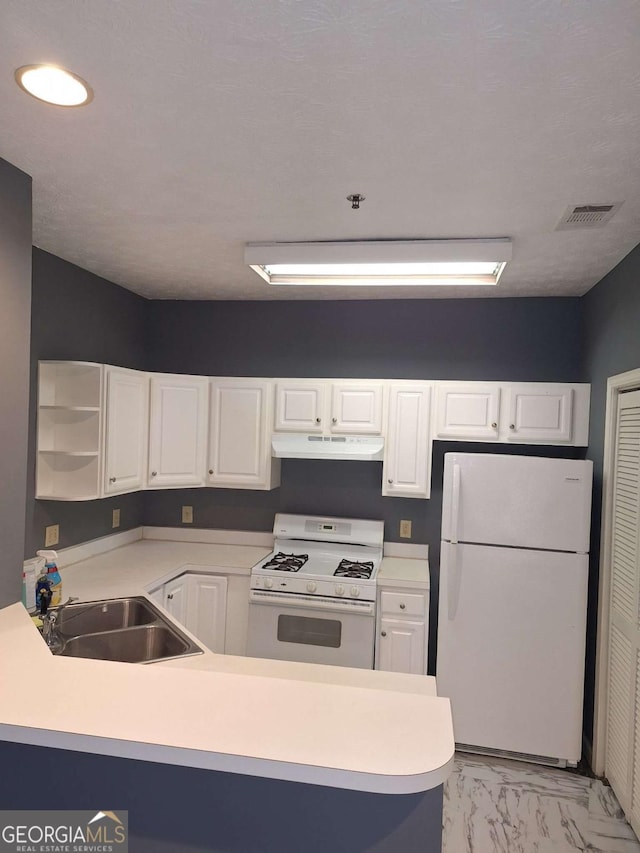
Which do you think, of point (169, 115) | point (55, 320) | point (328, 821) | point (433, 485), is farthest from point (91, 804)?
point (433, 485)

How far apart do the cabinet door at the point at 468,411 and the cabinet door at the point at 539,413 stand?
96 mm

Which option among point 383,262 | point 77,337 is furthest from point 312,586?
point 77,337

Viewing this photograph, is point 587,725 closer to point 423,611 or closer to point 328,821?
point 423,611

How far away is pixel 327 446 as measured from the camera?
3506 mm

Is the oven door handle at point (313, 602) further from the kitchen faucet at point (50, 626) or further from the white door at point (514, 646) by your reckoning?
the kitchen faucet at point (50, 626)

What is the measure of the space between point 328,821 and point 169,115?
1813mm

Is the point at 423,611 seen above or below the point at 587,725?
above

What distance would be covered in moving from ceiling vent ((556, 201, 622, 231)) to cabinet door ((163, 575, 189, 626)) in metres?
2.69

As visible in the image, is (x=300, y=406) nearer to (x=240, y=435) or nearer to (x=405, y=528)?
(x=240, y=435)

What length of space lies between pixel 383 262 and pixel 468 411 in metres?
1.25

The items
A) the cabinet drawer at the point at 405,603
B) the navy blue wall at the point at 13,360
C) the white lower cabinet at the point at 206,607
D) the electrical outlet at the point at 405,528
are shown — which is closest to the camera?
the navy blue wall at the point at 13,360

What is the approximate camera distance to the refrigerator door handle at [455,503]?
310 centimetres

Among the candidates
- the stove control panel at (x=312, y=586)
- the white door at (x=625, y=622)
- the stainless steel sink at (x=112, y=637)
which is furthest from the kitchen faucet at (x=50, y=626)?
the white door at (x=625, y=622)

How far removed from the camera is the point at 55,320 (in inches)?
118
